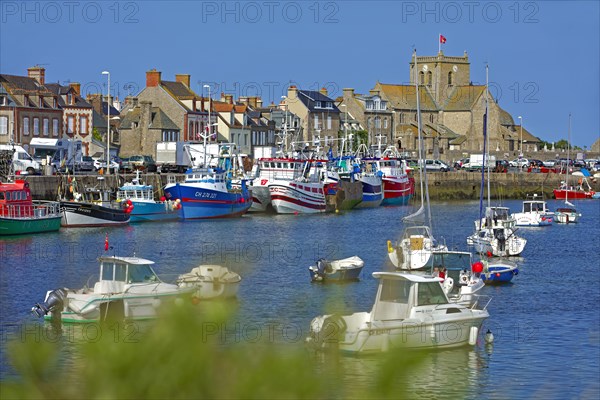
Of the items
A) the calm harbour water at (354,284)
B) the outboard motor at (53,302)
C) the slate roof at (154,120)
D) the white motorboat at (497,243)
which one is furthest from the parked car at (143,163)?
the outboard motor at (53,302)

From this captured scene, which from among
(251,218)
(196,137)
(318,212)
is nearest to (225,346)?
(251,218)

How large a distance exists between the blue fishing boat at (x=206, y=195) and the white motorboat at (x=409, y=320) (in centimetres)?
4143

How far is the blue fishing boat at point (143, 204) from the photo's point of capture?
61.6m

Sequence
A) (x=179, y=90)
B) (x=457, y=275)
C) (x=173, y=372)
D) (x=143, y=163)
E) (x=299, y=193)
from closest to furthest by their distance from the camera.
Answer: (x=173, y=372)
(x=457, y=275)
(x=299, y=193)
(x=143, y=163)
(x=179, y=90)

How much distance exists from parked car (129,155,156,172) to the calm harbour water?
1165 centimetres

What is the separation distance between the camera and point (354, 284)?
3656cm

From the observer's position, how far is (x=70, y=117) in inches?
3381

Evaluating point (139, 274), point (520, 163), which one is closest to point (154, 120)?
point (520, 163)

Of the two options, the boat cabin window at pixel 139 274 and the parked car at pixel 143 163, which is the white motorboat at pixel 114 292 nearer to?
the boat cabin window at pixel 139 274

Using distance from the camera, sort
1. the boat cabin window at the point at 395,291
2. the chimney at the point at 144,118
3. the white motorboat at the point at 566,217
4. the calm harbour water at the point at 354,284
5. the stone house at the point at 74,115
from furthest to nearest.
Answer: the chimney at the point at 144,118 → the stone house at the point at 74,115 → the white motorboat at the point at 566,217 → the boat cabin window at the point at 395,291 → the calm harbour water at the point at 354,284

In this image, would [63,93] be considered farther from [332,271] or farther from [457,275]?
[457,275]

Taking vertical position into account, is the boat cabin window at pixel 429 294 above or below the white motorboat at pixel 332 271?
above

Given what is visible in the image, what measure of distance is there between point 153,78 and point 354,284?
214ft

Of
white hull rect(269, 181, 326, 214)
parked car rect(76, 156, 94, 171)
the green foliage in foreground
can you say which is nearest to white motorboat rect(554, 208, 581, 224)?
white hull rect(269, 181, 326, 214)
